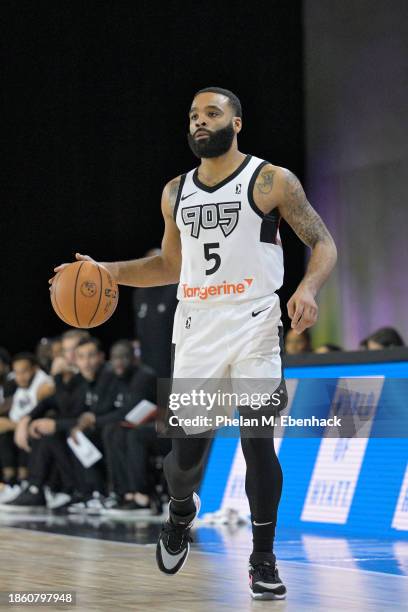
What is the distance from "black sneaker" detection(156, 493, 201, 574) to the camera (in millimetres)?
4523

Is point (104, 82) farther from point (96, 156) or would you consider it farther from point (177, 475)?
point (177, 475)

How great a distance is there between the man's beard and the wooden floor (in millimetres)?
Result: 1684

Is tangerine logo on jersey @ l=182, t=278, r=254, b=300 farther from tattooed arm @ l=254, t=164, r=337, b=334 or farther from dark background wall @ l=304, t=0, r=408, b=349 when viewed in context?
dark background wall @ l=304, t=0, r=408, b=349

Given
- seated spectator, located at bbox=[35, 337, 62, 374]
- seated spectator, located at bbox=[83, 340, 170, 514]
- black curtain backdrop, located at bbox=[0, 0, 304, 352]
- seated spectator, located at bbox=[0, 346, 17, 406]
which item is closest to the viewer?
seated spectator, located at bbox=[83, 340, 170, 514]

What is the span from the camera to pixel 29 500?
941cm

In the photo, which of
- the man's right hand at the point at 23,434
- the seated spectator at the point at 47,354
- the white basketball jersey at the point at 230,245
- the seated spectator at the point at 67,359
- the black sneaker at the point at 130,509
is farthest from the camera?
the seated spectator at the point at 47,354

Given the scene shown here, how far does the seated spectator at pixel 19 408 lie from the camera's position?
401 inches

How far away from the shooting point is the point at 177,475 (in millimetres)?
4457

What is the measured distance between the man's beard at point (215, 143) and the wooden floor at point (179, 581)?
168 cm

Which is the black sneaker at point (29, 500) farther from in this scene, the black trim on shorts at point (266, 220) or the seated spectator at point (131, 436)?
the black trim on shorts at point (266, 220)

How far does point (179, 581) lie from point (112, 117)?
9.43m

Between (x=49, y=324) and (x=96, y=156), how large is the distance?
208 cm

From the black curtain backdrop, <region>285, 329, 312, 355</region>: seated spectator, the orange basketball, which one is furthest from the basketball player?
the black curtain backdrop

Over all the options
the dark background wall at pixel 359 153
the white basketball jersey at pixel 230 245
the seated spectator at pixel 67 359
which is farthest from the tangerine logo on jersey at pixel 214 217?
the dark background wall at pixel 359 153
